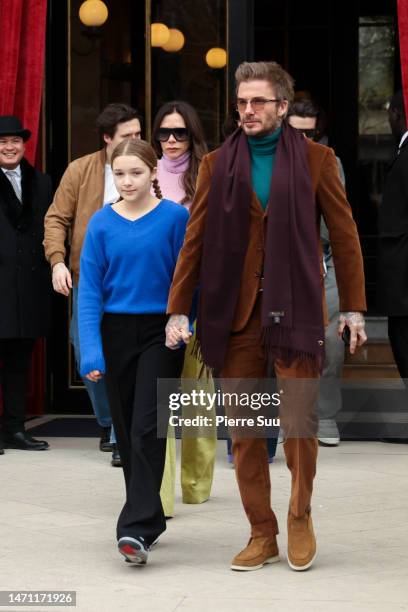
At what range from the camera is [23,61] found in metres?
8.38

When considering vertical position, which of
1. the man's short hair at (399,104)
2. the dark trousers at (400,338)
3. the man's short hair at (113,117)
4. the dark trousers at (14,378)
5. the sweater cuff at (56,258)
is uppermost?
the man's short hair at (399,104)

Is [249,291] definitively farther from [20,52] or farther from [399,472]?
[20,52]

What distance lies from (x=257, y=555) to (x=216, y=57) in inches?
166

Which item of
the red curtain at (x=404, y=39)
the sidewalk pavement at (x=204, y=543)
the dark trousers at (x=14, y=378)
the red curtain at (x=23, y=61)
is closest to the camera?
the sidewalk pavement at (x=204, y=543)

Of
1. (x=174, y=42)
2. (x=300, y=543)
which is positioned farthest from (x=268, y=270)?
(x=174, y=42)

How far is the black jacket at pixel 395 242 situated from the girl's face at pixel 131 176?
2648mm

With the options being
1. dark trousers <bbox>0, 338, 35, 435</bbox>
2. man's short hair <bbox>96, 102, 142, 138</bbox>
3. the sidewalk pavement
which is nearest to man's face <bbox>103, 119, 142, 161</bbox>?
man's short hair <bbox>96, 102, 142, 138</bbox>

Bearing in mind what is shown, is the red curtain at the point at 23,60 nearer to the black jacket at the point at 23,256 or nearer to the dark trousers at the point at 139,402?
the black jacket at the point at 23,256

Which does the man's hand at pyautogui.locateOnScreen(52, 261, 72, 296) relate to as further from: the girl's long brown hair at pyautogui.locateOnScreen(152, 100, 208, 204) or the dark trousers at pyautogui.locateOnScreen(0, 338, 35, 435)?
the girl's long brown hair at pyautogui.locateOnScreen(152, 100, 208, 204)

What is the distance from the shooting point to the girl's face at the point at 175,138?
6.48 meters

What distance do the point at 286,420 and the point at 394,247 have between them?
2.82m

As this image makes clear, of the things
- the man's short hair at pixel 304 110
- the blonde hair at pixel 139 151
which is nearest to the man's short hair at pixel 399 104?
the man's short hair at pixel 304 110

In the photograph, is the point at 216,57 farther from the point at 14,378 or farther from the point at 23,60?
the point at 14,378

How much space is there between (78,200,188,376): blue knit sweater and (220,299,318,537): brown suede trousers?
1.46 ft
